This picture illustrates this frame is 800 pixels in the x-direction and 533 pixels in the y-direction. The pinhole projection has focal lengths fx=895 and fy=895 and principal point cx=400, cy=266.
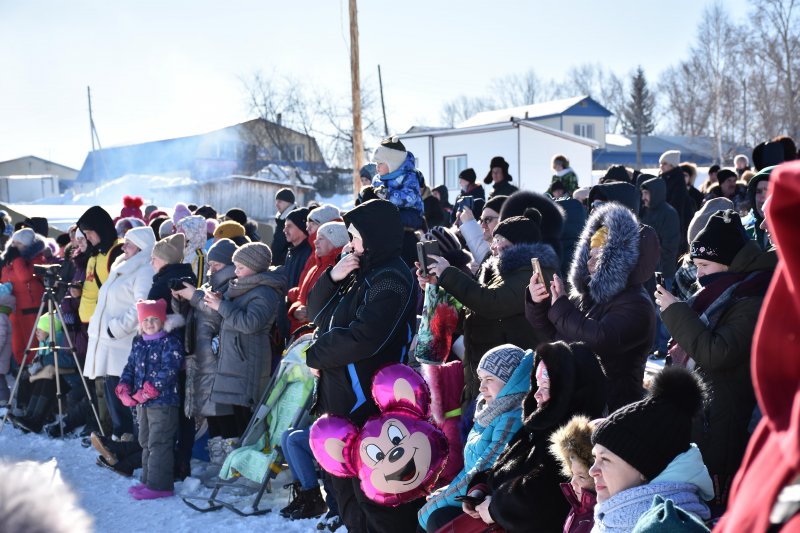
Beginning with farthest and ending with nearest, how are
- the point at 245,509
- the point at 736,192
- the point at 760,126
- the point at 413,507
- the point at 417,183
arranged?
the point at 760,126 < the point at 736,192 < the point at 417,183 < the point at 245,509 < the point at 413,507

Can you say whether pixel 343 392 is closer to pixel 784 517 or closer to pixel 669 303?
pixel 669 303

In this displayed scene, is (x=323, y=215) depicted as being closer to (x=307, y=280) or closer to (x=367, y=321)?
(x=307, y=280)

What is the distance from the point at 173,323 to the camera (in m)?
7.21

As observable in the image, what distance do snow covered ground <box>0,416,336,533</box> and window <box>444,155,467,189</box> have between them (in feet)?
64.9

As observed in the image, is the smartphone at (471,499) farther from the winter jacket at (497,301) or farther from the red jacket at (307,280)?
the red jacket at (307,280)

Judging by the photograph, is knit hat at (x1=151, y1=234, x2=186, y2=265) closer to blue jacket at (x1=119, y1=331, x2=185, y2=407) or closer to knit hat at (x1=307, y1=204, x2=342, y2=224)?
blue jacket at (x1=119, y1=331, x2=185, y2=407)

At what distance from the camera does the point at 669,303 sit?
4.20m

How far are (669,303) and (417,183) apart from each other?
308 centimetres

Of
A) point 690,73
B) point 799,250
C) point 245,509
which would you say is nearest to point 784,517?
point 799,250

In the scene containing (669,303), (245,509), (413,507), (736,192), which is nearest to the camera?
(669,303)

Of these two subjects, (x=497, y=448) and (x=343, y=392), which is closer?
(x=497, y=448)

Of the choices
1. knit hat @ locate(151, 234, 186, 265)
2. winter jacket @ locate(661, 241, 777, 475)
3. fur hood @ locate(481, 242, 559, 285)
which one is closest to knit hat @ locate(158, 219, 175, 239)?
knit hat @ locate(151, 234, 186, 265)

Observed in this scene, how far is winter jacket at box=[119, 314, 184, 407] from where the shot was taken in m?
7.06

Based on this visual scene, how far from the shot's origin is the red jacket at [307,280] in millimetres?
6578
